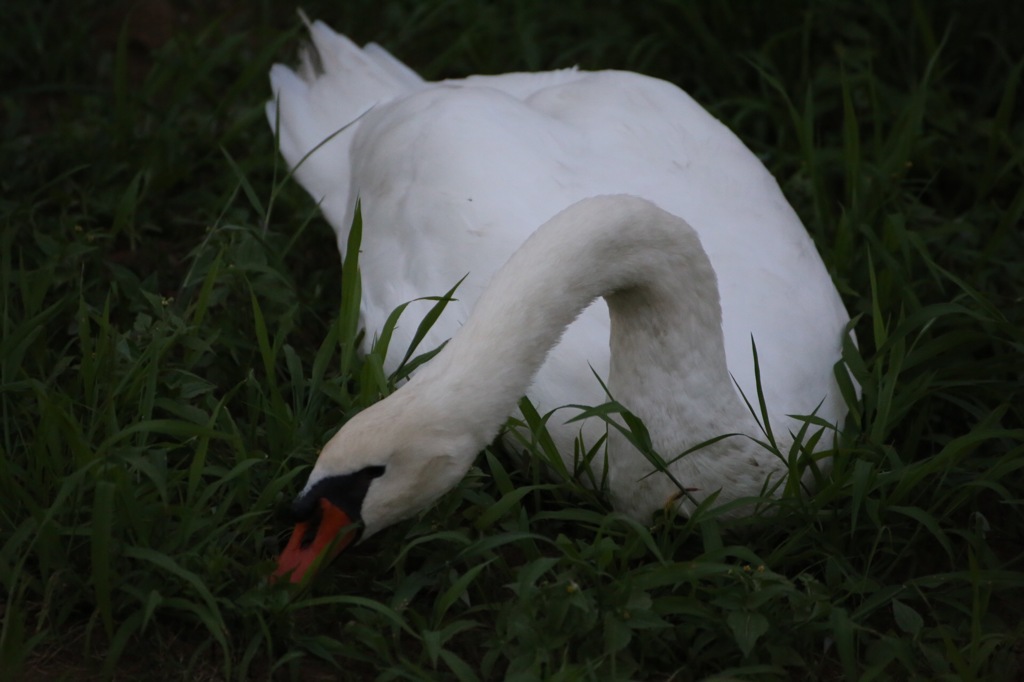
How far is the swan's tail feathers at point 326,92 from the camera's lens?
435 centimetres

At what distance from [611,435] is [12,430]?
4.86ft

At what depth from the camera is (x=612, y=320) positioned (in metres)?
2.99

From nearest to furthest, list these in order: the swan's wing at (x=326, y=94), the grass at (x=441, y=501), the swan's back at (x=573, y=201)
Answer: the grass at (x=441, y=501), the swan's back at (x=573, y=201), the swan's wing at (x=326, y=94)

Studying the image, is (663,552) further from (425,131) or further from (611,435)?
(425,131)

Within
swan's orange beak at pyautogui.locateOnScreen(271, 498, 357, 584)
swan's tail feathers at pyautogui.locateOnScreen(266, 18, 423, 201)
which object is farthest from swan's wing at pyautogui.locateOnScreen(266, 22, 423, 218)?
swan's orange beak at pyautogui.locateOnScreen(271, 498, 357, 584)

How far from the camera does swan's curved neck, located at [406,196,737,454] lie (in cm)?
260

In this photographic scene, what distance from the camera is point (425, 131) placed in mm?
3734

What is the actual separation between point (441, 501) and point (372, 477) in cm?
39

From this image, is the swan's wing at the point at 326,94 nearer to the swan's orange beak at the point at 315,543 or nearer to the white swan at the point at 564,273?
the white swan at the point at 564,273

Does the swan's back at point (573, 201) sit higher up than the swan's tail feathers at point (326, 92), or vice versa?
the swan's tail feathers at point (326, 92)

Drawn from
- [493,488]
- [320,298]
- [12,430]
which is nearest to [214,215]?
[320,298]

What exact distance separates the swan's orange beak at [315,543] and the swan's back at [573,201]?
645mm

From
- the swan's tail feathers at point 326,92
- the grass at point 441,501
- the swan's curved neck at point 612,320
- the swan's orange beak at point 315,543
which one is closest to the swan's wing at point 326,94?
the swan's tail feathers at point 326,92

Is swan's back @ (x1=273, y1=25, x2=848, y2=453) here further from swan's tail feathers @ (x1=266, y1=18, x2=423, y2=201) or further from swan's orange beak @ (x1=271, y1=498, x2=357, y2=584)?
swan's orange beak @ (x1=271, y1=498, x2=357, y2=584)
